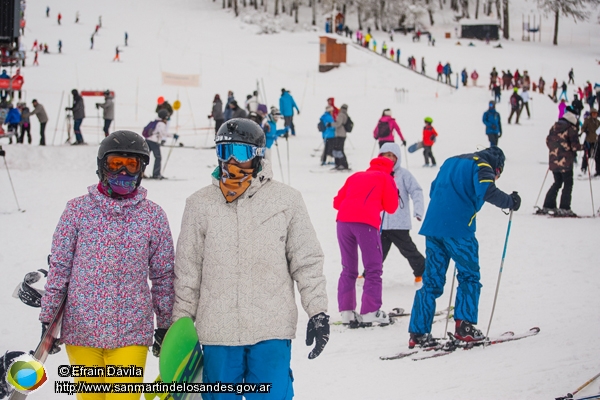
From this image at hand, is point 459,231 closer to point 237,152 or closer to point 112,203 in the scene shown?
point 237,152

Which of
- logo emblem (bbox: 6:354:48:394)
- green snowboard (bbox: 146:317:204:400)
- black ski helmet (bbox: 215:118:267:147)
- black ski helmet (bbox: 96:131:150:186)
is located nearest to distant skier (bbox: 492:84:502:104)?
black ski helmet (bbox: 215:118:267:147)

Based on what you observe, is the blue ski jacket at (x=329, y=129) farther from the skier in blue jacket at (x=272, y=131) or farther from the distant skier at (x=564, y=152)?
the distant skier at (x=564, y=152)

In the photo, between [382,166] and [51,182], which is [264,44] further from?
[382,166]

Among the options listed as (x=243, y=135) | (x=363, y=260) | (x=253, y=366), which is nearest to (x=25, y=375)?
(x=253, y=366)

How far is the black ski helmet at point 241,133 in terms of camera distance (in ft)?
10.1

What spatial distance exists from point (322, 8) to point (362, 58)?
1200 inches

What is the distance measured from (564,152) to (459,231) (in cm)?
613

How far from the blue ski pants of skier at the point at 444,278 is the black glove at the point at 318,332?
241 cm

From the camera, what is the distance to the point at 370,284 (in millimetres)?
6008

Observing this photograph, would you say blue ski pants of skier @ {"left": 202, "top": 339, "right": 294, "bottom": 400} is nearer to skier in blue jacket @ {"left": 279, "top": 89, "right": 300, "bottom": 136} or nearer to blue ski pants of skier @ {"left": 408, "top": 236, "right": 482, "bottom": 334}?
blue ski pants of skier @ {"left": 408, "top": 236, "right": 482, "bottom": 334}

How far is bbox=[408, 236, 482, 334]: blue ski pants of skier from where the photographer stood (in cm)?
518

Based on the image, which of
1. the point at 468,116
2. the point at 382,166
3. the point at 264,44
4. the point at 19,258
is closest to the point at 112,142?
the point at 382,166

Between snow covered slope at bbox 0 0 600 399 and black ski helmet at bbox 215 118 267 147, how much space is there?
82.4 inches

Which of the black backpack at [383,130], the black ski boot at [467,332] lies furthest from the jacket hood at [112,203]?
the black backpack at [383,130]
